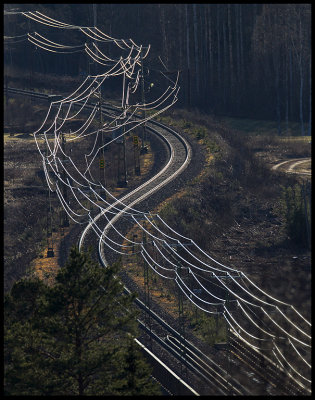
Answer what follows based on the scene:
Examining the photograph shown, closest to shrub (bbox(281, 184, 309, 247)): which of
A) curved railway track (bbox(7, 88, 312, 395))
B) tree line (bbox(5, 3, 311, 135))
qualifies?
curved railway track (bbox(7, 88, 312, 395))

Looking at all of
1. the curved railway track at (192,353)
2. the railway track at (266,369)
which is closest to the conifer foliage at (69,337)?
the curved railway track at (192,353)

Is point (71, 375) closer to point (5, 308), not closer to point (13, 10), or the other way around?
point (5, 308)

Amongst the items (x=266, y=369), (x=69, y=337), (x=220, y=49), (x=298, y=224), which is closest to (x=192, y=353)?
(x=266, y=369)

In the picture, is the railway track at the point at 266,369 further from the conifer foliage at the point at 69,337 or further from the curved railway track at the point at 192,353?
the conifer foliage at the point at 69,337

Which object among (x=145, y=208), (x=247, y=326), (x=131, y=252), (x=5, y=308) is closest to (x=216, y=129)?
(x=145, y=208)

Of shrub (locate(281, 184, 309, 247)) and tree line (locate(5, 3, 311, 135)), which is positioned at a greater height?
tree line (locate(5, 3, 311, 135))

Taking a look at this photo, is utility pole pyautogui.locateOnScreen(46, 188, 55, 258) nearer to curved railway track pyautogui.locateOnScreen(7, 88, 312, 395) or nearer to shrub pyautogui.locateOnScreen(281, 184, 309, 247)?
curved railway track pyautogui.locateOnScreen(7, 88, 312, 395)
